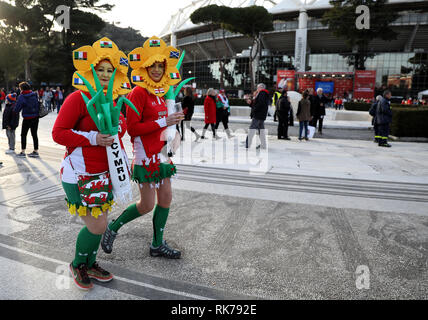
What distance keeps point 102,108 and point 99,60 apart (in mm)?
373

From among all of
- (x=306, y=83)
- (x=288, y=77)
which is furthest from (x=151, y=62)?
(x=306, y=83)

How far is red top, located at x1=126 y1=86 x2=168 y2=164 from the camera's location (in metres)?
2.83

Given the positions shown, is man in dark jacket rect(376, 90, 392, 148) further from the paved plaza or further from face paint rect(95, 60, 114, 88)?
face paint rect(95, 60, 114, 88)

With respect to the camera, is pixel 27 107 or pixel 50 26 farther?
pixel 50 26

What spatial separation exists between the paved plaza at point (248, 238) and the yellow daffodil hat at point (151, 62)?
156 cm

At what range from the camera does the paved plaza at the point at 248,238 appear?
2.65 meters

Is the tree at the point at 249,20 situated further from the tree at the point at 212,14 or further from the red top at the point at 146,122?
the red top at the point at 146,122


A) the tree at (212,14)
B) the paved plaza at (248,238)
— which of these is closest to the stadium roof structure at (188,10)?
the tree at (212,14)

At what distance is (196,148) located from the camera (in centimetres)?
947

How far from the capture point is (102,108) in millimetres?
2336

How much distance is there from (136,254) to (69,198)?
3.34 ft

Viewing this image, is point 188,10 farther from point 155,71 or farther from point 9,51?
point 155,71

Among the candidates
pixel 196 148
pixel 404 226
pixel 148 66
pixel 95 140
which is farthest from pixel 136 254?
pixel 196 148

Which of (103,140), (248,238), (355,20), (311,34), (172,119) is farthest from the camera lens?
(311,34)
